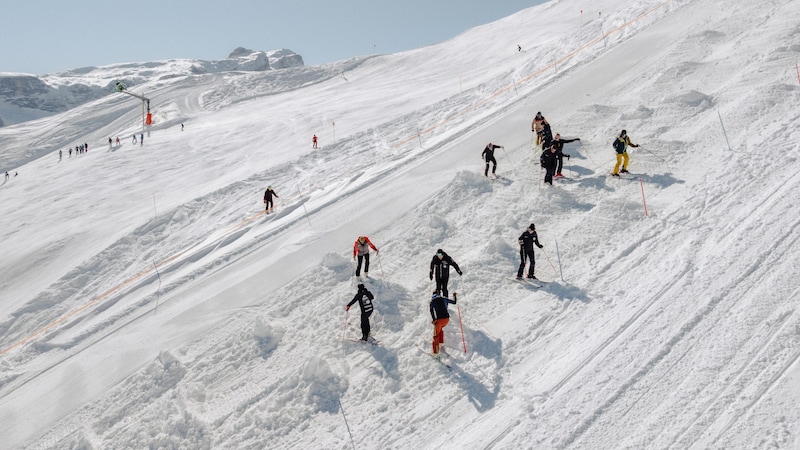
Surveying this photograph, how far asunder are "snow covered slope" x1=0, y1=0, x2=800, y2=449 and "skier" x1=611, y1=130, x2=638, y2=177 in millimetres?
586

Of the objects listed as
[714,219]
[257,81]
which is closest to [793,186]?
[714,219]

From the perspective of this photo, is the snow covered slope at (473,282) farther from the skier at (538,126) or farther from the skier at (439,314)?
the skier at (538,126)

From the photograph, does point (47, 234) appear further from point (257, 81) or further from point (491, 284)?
point (257, 81)

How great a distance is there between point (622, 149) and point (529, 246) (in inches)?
242

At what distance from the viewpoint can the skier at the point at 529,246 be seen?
12516 millimetres

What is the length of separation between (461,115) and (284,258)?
658 inches

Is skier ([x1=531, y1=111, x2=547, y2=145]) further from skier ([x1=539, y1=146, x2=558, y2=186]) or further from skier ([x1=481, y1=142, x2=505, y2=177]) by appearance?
skier ([x1=539, y1=146, x2=558, y2=186])

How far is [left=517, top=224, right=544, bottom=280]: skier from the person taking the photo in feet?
41.1

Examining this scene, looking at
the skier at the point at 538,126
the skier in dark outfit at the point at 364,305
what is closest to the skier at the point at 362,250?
the skier in dark outfit at the point at 364,305

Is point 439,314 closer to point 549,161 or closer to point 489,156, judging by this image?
point 549,161

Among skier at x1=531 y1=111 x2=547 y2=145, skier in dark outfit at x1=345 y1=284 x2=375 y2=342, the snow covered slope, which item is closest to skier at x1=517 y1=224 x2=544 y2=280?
the snow covered slope

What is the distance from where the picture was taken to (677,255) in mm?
12250

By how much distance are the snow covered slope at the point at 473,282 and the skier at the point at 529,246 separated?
1.91 feet

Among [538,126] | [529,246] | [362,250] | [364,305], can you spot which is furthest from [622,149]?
[364,305]
